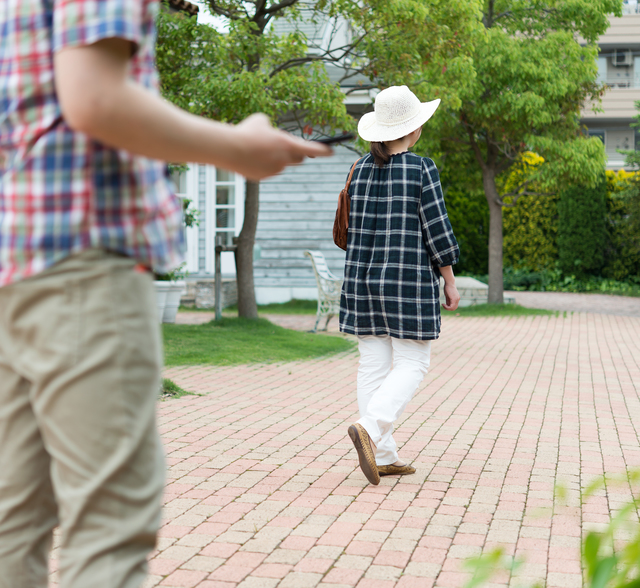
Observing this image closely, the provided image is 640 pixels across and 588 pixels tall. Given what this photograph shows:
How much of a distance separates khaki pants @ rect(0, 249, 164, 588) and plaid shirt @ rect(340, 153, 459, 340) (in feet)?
8.27

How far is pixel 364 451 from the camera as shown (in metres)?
3.67

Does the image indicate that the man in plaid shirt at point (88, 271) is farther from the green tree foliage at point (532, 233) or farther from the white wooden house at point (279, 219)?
the green tree foliage at point (532, 233)

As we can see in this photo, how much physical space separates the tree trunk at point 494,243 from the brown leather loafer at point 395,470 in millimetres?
12514

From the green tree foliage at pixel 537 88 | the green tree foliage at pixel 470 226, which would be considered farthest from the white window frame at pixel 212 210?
the green tree foliage at pixel 470 226

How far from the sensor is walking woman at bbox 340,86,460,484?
370cm

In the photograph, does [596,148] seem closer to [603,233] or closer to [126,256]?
[603,233]

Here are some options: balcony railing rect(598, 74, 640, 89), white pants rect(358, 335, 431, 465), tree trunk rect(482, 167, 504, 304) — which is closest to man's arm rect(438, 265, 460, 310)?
white pants rect(358, 335, 431, 465)

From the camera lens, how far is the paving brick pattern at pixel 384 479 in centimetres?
278

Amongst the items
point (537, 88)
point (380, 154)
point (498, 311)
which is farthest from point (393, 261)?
point (537, 88)

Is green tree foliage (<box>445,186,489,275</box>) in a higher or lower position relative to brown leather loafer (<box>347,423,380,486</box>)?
higher

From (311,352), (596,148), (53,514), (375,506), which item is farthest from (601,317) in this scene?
(53,514)

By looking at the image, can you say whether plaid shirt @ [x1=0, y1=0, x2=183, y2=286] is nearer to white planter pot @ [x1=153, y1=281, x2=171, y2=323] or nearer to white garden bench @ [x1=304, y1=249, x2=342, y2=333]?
white planter pot @ [x1=153, y1=281, x2=171, y2=323]

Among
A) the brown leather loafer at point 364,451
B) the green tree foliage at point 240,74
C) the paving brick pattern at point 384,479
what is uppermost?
the green tree foliage at point 240,74

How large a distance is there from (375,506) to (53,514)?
7.25ft
